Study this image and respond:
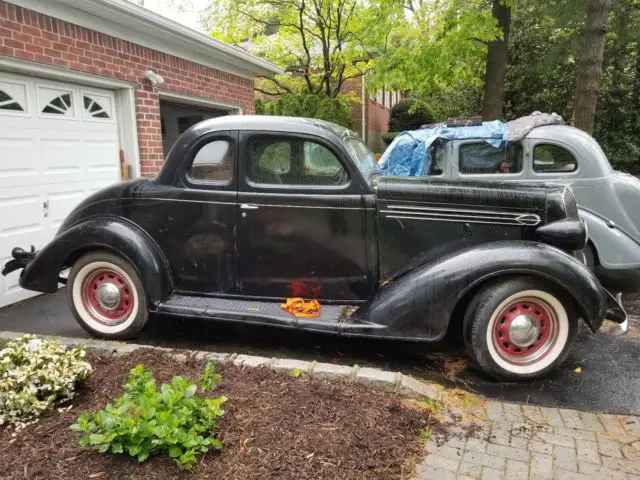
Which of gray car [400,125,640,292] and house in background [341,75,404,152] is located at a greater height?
house in background [341,75,404,152]

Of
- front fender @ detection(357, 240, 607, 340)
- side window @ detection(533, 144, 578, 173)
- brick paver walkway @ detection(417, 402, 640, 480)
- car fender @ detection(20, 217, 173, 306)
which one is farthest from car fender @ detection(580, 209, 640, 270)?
car fender @ detection(20, 217, 173, 306)

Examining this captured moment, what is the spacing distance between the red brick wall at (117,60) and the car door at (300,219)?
3031mm

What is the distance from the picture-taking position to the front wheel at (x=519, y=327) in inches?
132

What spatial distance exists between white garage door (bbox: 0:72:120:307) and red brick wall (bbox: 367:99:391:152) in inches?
596

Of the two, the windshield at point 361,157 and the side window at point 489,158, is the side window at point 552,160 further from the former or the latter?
the windshield at point 361,157

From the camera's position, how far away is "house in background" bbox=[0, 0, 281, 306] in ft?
16.7

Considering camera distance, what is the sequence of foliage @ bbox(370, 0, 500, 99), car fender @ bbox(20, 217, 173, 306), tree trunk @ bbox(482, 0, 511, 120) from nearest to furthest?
1. car fender @ bbox(20, 217, 173, 306)
2. foliage @ bbox(370, 0, 500, 99)
3. tree trunk @ bbox(482, 0, 511, 120)

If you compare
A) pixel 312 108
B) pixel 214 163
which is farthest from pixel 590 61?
pixel 214 163

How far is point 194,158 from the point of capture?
4.00 metres

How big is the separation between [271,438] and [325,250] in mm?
1675

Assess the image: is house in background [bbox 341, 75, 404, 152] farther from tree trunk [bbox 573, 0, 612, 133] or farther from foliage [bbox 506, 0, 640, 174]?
tree trunk [bbox 573, 0, 612, 133]

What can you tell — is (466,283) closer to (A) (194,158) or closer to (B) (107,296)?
(A) (194,158)

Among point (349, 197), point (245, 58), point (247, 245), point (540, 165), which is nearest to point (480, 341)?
point (349, 197)

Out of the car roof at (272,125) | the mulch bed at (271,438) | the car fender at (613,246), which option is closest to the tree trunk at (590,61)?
the car fender at (613,246)
